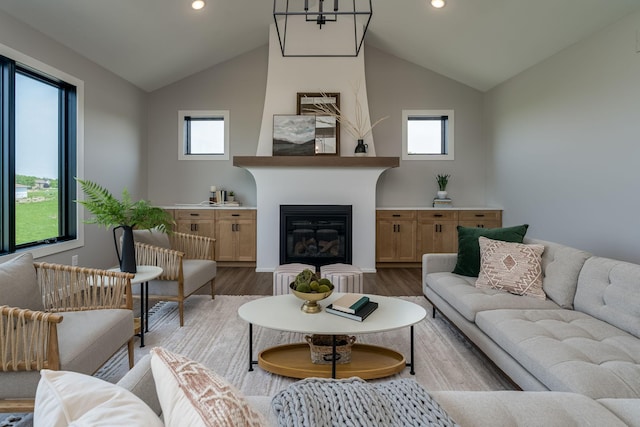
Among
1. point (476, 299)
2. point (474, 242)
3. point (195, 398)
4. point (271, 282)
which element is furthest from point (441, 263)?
point (195, 398)

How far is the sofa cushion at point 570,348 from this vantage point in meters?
1.71

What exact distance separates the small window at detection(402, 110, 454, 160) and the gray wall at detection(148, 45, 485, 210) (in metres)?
0.09

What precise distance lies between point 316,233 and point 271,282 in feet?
3.34

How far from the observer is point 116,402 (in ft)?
2.97

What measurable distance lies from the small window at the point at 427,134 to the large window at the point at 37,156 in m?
4.62

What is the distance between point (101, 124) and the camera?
5121mm

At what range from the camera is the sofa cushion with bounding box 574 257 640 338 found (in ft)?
7.42

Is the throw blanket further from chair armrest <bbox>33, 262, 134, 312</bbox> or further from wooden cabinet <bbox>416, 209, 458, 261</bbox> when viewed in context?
wooden cabinet <bbox>416, 209, 458, 261</bbox>

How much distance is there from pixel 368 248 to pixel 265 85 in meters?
3.07

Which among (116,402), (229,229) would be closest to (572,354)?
(116,402)

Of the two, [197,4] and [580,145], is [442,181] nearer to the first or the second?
[580,145]

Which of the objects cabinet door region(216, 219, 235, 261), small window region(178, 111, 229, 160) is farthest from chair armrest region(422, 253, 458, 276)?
small window region(178, 111, 229, 160)

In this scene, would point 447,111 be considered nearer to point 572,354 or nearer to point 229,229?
point 229,229

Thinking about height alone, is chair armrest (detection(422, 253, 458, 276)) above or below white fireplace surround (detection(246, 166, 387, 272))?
below
